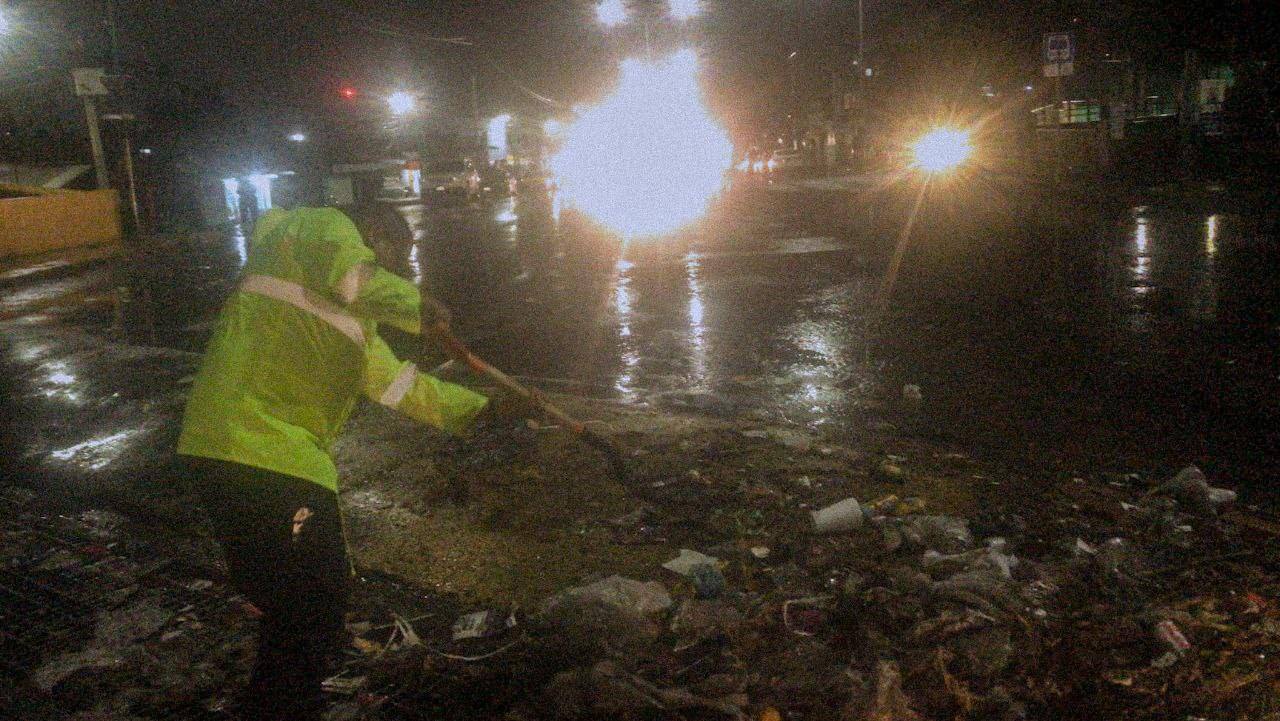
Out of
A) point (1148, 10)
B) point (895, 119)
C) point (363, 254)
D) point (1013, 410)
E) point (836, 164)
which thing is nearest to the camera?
point (363, 254)

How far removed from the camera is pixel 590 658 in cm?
282

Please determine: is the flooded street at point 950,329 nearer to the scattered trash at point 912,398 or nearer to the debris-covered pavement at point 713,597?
the scattered trash at point 912,398

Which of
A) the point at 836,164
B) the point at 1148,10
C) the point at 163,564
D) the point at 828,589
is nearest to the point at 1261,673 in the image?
the point at 828,589

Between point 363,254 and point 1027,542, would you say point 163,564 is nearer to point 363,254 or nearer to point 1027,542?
point 363,254

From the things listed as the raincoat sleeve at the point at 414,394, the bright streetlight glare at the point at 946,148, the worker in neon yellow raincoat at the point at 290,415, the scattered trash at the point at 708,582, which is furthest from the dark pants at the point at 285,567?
the bright streetlight glare at the point at 946,148

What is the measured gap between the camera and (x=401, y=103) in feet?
152

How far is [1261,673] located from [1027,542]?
0.98 meters

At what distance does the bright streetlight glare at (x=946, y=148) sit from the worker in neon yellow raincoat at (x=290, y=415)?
29455mm

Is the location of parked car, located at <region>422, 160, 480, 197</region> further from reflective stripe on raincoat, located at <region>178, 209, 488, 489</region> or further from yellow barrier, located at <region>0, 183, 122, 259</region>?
reflective stripe on raincoat, located at <region>178, 209, 488, 489</region>

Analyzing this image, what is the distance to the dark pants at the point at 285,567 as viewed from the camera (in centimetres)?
215

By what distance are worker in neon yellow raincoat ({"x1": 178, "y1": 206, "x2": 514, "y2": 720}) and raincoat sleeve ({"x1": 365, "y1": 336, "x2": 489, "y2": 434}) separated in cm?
15

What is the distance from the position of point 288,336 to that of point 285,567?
0.57 m

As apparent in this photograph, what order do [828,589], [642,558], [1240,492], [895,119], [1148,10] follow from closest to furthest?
[828,589], [642,558], [1240,492], [1148,10], [895,119]

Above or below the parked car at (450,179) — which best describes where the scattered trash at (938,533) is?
below
